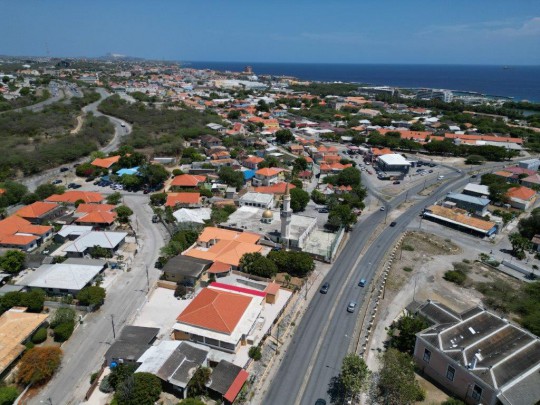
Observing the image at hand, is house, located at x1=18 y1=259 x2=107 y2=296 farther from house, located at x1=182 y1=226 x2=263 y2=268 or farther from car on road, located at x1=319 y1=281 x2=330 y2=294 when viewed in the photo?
car on road, located at x1=319 y1=281 x2=330 y2=294

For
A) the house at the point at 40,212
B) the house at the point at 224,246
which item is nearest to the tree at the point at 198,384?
the house at the point at 224,246

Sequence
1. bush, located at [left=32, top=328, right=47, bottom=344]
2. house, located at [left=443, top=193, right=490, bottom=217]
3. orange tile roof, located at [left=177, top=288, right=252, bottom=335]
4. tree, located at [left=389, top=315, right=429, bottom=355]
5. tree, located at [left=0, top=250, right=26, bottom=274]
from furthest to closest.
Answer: house, located at [left=443, top=193, right=490, bottom=217] < tree, located at [left=0, top=250, right=26, bottom=274] < bush, located at [left=32, top=328, right=47, bottom=344] < orange tile roof, located at [left=177, top=288, right=252, bottom=335] < tree, located at [left=389, top=315, right=429, bottom=355]

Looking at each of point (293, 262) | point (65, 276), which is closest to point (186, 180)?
point (65, 276)

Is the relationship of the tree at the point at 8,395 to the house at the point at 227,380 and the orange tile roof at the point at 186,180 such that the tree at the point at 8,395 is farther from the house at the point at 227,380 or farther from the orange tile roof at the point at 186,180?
the orange tile roof at the point at 186,180

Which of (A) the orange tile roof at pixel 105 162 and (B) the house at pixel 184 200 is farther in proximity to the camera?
(A) the orange tile roof at pixel 105 162

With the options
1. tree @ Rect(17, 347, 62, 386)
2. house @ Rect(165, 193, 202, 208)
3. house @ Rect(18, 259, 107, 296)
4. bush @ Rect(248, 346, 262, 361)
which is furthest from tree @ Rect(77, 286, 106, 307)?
house @ Rect(165, 193, 202, 208)

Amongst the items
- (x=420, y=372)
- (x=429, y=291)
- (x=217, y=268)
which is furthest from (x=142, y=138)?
(x=420, y=372)

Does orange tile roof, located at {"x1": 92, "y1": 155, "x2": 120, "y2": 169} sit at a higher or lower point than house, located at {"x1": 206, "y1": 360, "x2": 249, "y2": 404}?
lower
